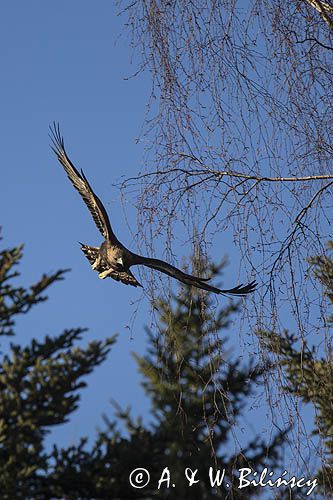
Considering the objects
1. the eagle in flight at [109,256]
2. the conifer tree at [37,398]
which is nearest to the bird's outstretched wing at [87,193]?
the eagle in flight at [109,256]

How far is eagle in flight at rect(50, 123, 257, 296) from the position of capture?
102 inches

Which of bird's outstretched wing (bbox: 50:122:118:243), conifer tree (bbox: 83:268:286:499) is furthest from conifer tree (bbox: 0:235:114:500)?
bird's outstretched wing (bbox: 50:122:118:243)

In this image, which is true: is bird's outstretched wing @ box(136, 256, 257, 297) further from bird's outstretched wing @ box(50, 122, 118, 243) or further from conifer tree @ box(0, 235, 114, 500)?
conifer tree @ box(0, 235, 114, 500)

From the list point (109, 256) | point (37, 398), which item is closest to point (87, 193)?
point (109, 256)

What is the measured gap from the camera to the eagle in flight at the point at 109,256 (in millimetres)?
2600

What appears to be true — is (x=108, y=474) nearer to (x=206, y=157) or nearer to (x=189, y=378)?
(x=189, y=378)

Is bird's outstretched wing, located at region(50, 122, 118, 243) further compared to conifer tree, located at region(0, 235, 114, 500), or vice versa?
A: conifer tree, located at region(0, 235, 114, 500)

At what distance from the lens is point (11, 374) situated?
17.1 ft

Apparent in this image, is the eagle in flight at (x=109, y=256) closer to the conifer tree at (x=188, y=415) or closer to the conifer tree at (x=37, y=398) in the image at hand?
the conifer tree at (x=188, y=415)

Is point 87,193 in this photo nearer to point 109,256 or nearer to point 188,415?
point 109,256

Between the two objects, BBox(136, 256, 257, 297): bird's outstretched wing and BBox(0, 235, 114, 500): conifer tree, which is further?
BBox(0, 235, 114, 500): conifer tree

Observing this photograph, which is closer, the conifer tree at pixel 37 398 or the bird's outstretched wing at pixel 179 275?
the bird's outstretched wing at pixel 179 275

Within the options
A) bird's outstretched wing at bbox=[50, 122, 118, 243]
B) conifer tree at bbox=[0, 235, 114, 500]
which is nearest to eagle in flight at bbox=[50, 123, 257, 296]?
bird's outstretched wing at bbox=[50, 122, 118, 243]

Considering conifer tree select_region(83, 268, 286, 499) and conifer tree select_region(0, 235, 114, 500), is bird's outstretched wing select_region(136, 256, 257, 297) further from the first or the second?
conifer tree select_region(0, 235, 114, 500)
